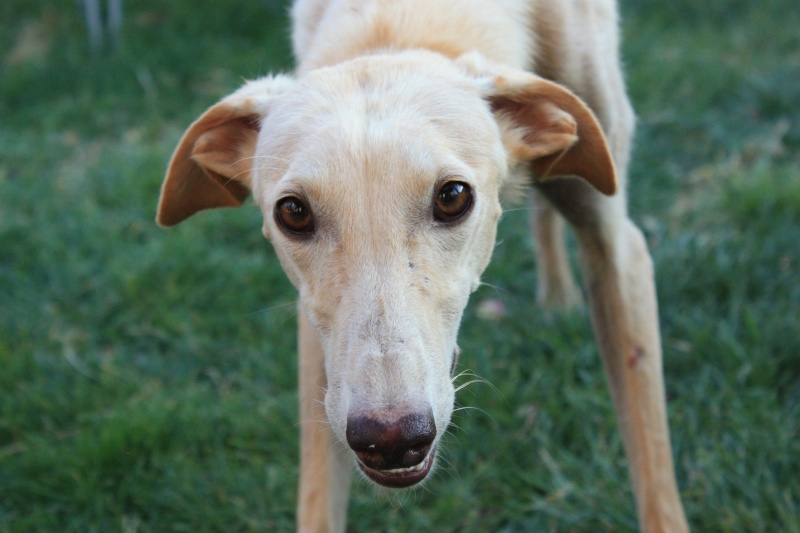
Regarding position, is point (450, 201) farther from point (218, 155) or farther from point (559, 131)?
point (218, 155)

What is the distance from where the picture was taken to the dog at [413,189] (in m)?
2.09

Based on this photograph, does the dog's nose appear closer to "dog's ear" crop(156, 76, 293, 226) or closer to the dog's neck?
"dog's ear" crop(156, 76, 293, 226)

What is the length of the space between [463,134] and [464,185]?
0.60ft

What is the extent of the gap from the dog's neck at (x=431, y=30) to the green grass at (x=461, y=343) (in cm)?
143

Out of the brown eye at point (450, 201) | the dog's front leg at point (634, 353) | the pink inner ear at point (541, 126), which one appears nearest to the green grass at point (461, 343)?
the dog's front leg at point (634, 353)

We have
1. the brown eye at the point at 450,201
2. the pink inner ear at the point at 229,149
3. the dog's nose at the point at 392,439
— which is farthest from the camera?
the pink inner ear at the point at 229,149

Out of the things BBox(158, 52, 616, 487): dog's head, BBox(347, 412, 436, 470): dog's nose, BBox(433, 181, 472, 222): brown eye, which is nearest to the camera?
BBox(347, 412, 436, 470): dog's nose

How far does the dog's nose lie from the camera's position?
1901 mm

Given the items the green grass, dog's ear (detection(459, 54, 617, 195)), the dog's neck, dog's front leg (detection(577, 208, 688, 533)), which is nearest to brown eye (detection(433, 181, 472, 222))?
dog's ear (detection(459, 54, 617, 195))

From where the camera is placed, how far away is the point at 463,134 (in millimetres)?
2398

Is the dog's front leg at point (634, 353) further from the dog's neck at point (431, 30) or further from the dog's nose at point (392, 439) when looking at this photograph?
the dog's nose at point (392, 439)

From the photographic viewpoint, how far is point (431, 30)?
2803 mm

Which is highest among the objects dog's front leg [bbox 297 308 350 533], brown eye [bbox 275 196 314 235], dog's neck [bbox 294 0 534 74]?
dog's neck [bbox 294 0 534 74]

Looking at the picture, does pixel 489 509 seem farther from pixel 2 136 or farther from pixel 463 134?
pixel 2 136
